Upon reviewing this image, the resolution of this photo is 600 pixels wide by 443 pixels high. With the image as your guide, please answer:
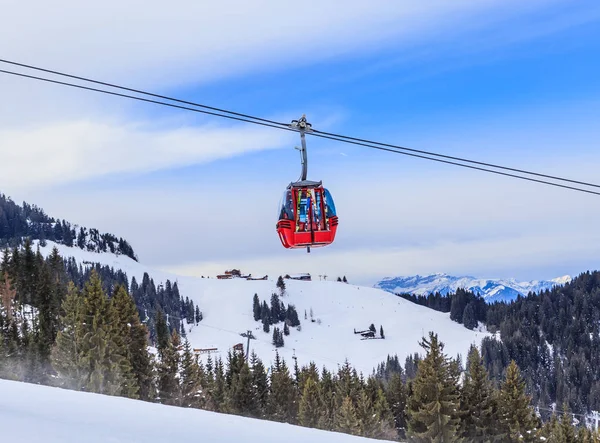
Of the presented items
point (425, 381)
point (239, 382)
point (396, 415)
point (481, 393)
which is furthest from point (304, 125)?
point (396, 415)

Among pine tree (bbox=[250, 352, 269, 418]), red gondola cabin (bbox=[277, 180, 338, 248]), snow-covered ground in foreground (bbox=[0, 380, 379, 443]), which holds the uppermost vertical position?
red gondola cabin (bbox=[277, 180, 338, 248])

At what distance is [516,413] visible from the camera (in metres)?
47.3

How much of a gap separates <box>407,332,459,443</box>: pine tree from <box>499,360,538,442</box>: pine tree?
4947mm

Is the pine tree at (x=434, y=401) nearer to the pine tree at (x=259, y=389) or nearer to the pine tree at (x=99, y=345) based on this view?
the pine tree at (x=99, y=345)

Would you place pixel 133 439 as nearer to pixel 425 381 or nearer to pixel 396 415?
pixel 425 381

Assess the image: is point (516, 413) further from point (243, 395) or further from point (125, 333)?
point (125, 333)

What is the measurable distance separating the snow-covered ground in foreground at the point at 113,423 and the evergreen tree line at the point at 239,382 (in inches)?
971

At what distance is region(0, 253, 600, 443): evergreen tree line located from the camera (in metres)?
43.8

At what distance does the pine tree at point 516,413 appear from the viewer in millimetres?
46969

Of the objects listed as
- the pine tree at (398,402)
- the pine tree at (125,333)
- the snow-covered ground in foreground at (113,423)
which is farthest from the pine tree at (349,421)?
the snow-covered ground in foreground at (113,423)

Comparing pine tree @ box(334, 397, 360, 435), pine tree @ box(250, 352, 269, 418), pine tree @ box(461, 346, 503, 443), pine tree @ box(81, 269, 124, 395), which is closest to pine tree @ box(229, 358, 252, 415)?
pine tree @ box(250, 352, 269, 418)

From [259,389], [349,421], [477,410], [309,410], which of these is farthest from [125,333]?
[477,410]

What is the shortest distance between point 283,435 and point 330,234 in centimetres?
515

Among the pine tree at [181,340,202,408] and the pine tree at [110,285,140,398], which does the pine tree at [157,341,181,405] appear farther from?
the pine tree at [110,285,140,398]
